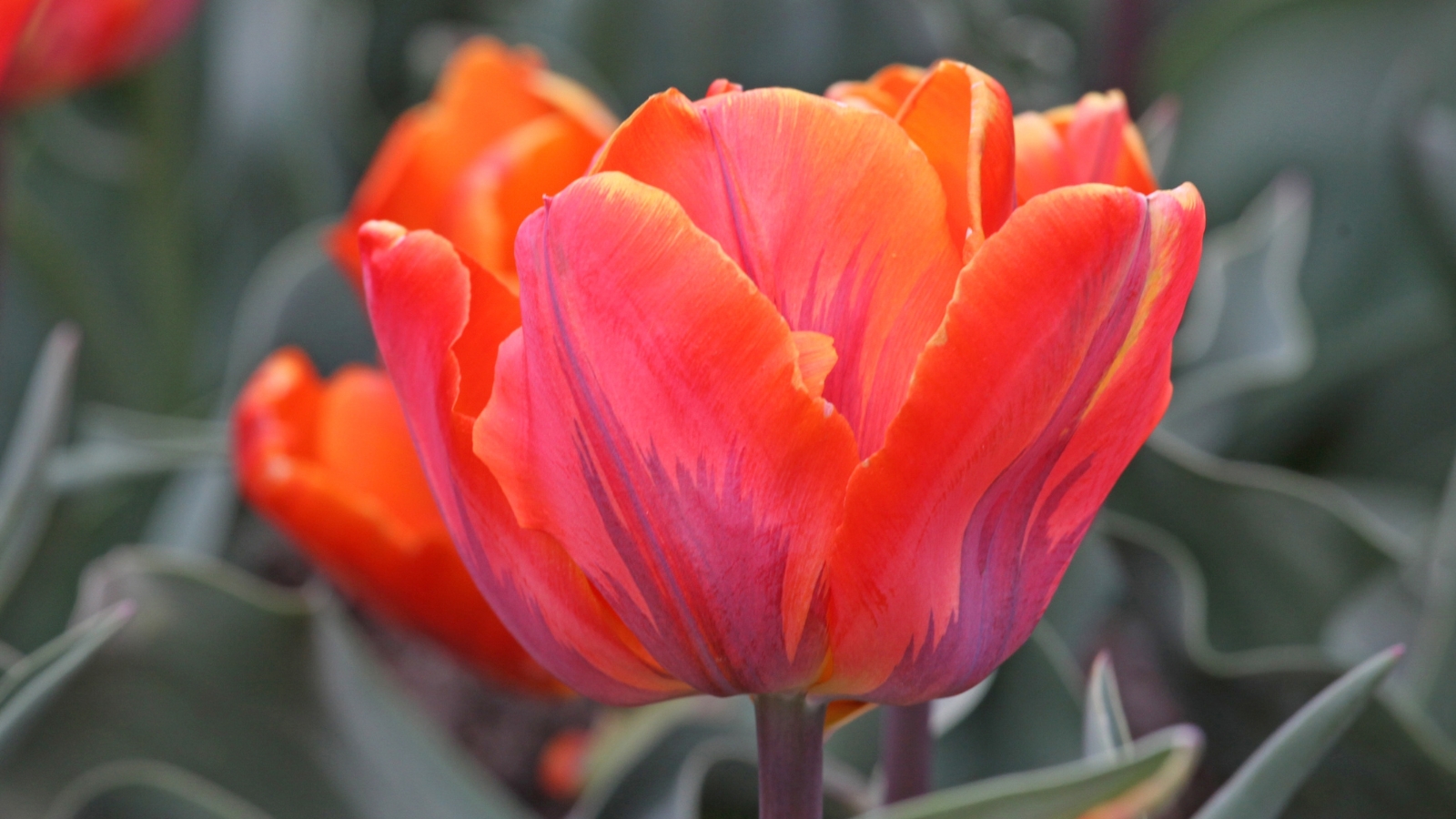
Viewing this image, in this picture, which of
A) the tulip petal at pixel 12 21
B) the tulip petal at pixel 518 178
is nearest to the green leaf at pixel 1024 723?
the tulip petal at pixel 518 178

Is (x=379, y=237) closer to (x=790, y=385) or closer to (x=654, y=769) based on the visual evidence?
(x=790, y=385)

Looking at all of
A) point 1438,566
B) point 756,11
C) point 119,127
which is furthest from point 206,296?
point 1438,566

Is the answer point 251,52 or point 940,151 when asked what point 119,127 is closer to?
point 251,52

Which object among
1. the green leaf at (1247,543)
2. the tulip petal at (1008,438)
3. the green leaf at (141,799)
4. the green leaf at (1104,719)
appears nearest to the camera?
the tulip petal at (1008,438)

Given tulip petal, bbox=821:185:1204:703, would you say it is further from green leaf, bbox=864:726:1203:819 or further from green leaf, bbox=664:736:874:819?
green leaf, bbox=664:736:874:819

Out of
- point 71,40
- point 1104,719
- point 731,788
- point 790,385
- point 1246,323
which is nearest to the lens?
point 790,385

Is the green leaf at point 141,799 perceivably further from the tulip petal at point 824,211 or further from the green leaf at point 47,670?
the tulip petal at point 824,211

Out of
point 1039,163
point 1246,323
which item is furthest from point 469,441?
point 1246,323
